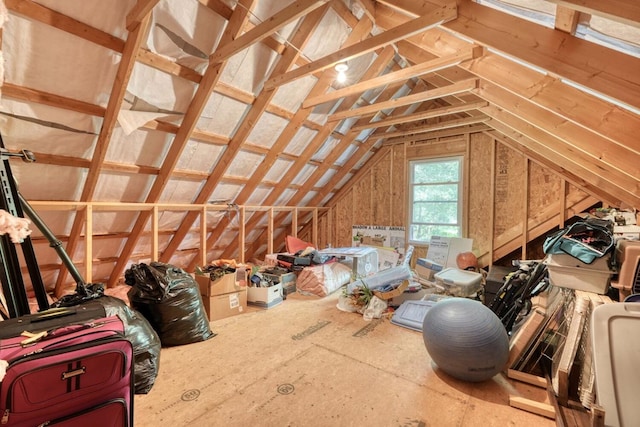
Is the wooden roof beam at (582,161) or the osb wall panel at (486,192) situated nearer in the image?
the wooden roof beam at (582,161)

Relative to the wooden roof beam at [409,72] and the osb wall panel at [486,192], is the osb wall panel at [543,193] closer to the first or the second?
the osb wall panel at [486,192]

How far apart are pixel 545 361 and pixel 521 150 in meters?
3.48

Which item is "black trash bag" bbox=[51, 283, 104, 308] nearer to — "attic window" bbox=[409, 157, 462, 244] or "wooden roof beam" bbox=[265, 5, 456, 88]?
"wooden roof beam" bbox=[265, 5, 456, 88]

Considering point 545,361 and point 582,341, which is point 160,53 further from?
point 545,361

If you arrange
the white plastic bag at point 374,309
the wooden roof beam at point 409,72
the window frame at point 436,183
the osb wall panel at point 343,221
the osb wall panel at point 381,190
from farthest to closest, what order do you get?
the osb wall panel at point 343,221
the osb wall panel at point 381,190
the window frame at point 436,183
the white plastic bag at point 374,309
the wooden roof beam at point 409,72

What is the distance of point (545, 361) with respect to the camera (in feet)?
7.56

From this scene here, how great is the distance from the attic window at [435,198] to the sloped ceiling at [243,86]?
1203 millimetres

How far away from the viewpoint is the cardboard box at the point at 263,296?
144 inches

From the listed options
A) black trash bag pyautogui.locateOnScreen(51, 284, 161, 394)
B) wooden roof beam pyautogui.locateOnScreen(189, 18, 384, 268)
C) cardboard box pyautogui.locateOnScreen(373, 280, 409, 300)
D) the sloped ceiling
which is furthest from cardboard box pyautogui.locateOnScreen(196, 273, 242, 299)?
cardboard box pyautogui.locateOnScreen(373, 280, 409, 300)

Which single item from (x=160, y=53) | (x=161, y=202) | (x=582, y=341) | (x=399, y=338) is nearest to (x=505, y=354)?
(x=582, y=341)

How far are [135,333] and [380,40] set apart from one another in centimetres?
291

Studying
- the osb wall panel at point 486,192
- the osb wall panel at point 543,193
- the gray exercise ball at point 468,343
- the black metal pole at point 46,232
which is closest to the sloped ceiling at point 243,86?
the osb wall panel at point 543,193

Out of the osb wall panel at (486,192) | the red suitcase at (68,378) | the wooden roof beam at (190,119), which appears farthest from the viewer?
the osb wall panel at (486,192)

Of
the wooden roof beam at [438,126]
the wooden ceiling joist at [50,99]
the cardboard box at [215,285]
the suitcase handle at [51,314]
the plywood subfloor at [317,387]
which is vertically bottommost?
the plywood subfloor at [317,387]
